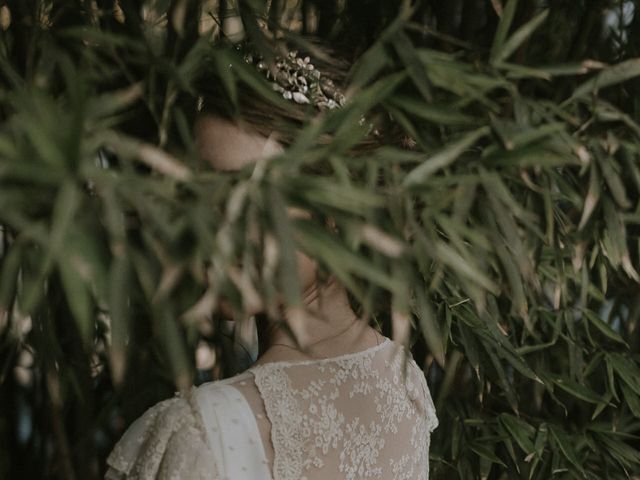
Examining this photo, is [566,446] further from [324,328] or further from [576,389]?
[324,328]

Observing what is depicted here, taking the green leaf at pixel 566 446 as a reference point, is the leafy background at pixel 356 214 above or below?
above

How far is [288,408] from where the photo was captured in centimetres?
110

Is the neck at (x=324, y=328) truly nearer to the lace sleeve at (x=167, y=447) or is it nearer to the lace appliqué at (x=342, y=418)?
the lace appliqué at (x=342, y=418)

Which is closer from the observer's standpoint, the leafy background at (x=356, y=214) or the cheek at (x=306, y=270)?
the leafy background at (x=356, y=214)

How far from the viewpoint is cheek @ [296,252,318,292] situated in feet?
3.57

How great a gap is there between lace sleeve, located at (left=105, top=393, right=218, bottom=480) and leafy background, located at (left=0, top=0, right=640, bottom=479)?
10cm

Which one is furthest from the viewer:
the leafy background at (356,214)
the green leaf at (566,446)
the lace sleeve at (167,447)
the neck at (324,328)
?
the green leaf at (566,446)

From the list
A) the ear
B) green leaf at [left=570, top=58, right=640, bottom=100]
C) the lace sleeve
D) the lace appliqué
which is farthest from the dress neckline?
green leaf at [left=570, top=58, right=640, bottom=100]

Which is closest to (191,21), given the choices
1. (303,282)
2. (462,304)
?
(303,282)

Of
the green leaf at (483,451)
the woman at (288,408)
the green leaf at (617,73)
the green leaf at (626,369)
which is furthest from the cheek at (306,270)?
the green leaf at (626,369)

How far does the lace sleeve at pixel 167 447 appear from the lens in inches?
41.3

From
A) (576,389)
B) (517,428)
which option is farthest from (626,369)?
(517,428)

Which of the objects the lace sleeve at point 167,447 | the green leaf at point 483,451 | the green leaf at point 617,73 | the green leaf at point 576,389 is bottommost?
the green leaf at point 483,451

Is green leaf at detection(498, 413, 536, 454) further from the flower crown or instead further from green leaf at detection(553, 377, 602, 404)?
the flower crown
